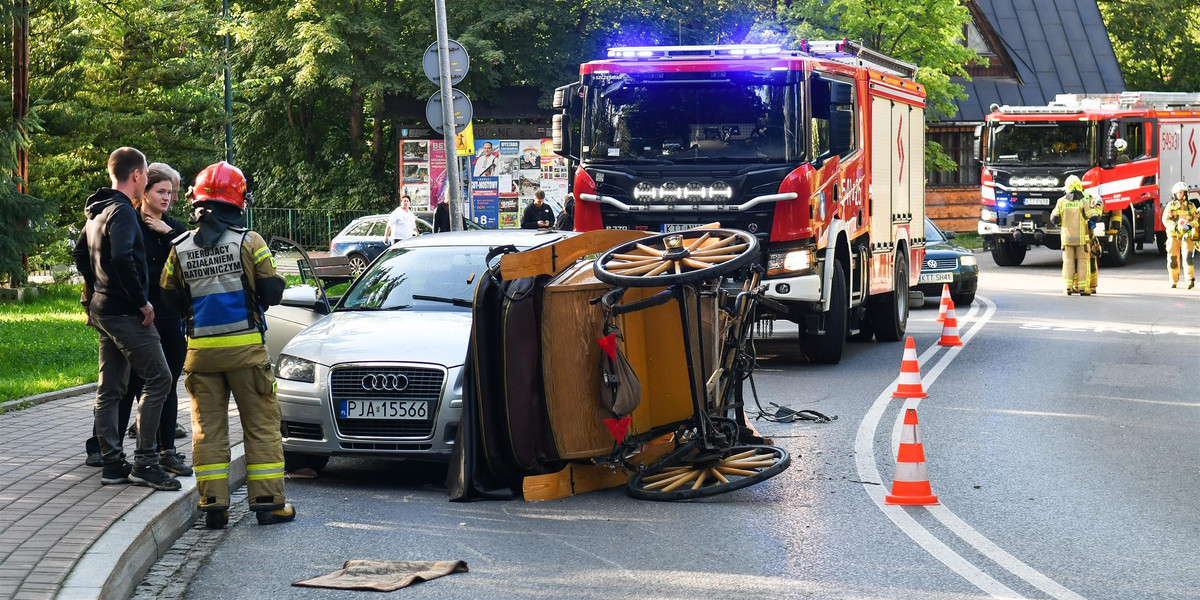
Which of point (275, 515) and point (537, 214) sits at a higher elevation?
point (537, 214)

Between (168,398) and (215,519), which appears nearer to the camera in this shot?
(215,519)

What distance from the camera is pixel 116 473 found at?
7.73m

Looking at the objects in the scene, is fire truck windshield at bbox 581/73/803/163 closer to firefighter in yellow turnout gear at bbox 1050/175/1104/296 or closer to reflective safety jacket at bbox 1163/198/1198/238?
firefighter in yellow turnout gear at bbox 1050/175/1104/296

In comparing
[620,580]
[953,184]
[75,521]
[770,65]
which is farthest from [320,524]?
[953,184]

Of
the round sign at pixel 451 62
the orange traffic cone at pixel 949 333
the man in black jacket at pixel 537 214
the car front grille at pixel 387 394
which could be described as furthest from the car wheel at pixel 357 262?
the car front grille at pixel 387 394

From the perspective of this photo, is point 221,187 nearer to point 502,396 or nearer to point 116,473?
point 116,473

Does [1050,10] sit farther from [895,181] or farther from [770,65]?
[770,65]

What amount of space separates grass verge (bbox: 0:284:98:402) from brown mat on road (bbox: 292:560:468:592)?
19.8ft

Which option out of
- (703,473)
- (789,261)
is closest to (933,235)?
(789,261)

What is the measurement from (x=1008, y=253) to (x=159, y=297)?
29.2 meters

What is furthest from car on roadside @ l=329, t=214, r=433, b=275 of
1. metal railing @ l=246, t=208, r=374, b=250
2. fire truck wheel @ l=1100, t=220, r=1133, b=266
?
fire truck wheel @ l=1100, t=220, r=1133, b=266

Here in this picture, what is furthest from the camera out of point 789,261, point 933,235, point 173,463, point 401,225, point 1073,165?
point 1073,165

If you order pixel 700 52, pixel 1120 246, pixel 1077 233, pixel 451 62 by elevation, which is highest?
pixel 451 62

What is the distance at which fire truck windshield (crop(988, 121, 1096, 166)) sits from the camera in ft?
107
